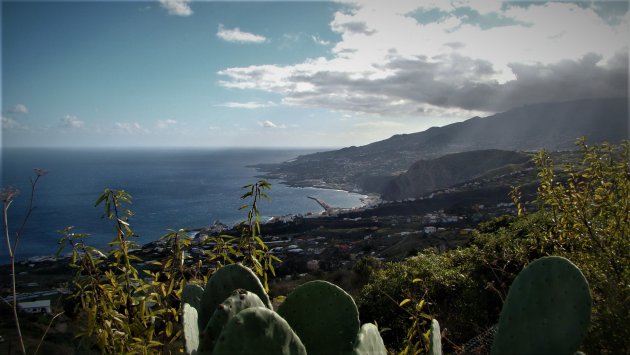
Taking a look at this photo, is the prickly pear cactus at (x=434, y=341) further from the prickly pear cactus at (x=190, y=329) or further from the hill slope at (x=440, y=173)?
the hill slope at (x=440, y=173)

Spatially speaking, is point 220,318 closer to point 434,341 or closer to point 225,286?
point 225,286

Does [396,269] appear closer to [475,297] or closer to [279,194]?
[475,297]

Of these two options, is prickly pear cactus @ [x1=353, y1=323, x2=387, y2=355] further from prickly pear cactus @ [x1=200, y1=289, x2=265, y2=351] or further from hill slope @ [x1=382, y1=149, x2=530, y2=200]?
hill slope @ [x1=382, y1=149, x2=530, y2=200]

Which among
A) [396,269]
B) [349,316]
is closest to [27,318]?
[396,269]

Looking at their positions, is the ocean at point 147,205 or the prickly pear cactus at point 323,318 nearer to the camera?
the prickly pear cactus at point 323,318

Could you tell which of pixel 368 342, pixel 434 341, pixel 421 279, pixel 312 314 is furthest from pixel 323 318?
pixel 421 279

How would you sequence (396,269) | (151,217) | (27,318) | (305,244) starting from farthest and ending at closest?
(151,217)
(305,244)
(27,318)
(396,269)

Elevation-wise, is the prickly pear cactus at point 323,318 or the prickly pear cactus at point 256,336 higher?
the prickly pear cactus at point 256,336

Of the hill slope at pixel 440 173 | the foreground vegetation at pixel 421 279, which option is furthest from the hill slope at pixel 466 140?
the foreground vegetation at pixel 421 279
